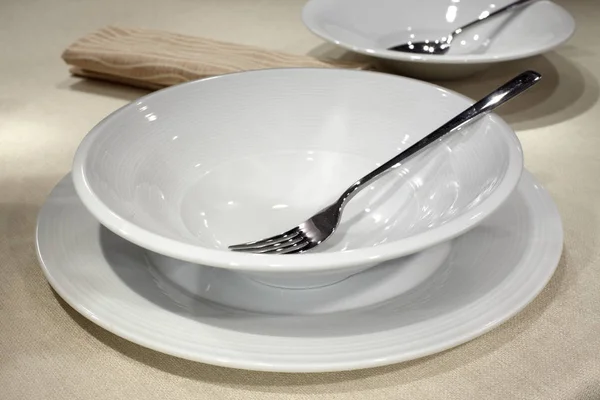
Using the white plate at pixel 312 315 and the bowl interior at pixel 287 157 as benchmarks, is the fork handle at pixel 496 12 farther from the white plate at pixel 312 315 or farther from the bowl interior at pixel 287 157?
the white plate at pixel 312 315

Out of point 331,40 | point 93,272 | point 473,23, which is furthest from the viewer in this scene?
point 473,23

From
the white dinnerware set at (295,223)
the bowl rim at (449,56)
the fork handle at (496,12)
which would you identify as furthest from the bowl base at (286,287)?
the fork handle at (496,12)

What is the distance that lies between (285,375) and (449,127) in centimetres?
25

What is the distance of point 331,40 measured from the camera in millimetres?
887

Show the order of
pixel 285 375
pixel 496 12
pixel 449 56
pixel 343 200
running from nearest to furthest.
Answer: pixel 285 375
pixel 343 200
pixel 449 56
pixel 496 12

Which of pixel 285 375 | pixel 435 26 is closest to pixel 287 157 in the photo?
pixel 285 375

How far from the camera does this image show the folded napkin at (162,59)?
878mm

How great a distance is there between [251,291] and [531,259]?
192mm

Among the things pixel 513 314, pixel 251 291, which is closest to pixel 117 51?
pixel 251 291

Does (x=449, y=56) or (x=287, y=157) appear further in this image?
(x=449, y=56)

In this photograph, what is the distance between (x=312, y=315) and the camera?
0.49 metres

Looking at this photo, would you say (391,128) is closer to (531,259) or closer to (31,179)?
(531,259)

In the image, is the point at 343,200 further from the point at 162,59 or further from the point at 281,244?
the point at 162,59

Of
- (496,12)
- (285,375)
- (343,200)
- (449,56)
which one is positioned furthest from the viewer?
(496,12)
